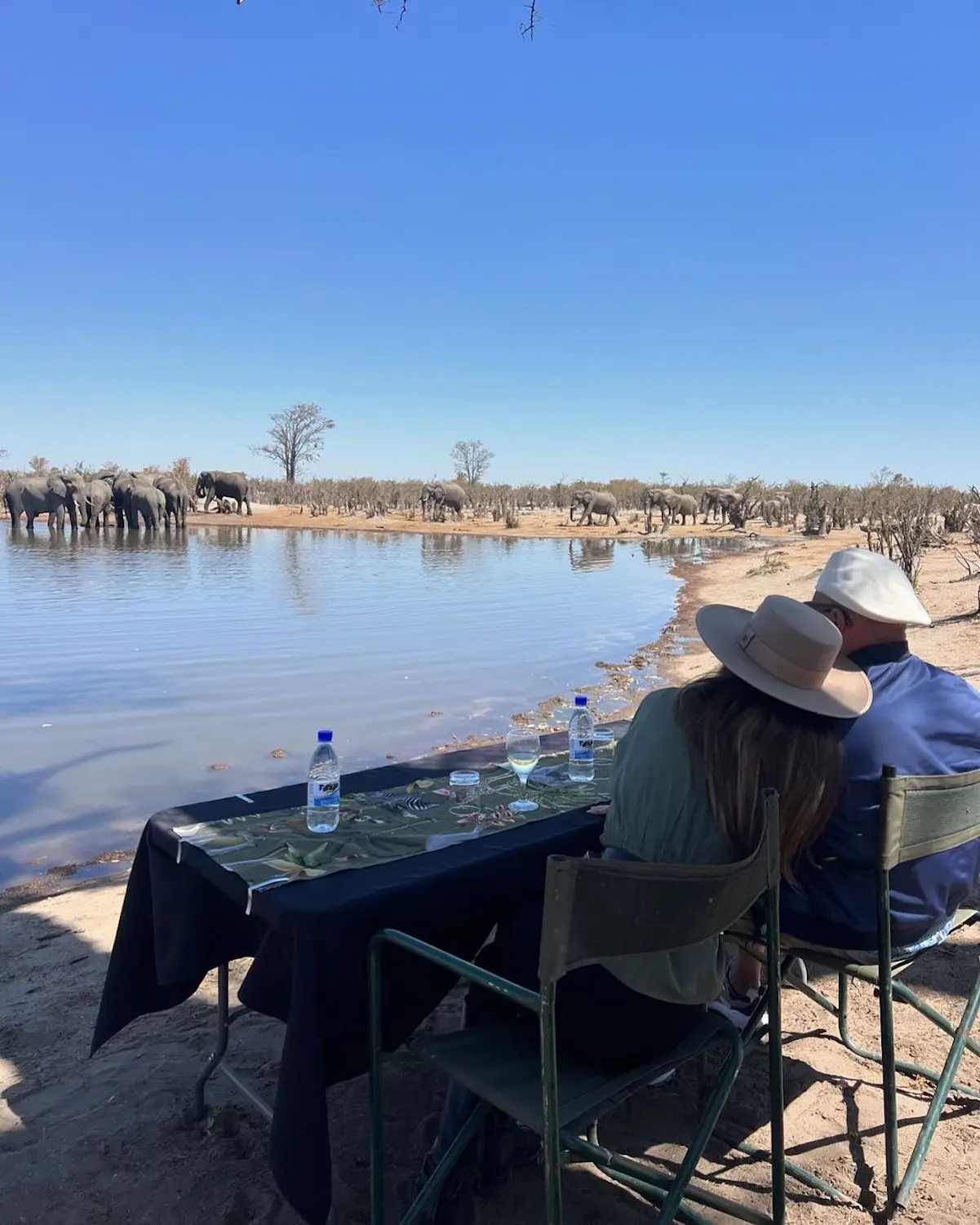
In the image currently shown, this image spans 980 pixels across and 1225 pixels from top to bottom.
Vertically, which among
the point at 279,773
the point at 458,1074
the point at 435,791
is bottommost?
the point at 279,773

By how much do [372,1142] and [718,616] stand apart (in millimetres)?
1368

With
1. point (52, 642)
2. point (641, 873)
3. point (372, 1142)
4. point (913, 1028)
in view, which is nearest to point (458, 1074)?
point (372, 1142)

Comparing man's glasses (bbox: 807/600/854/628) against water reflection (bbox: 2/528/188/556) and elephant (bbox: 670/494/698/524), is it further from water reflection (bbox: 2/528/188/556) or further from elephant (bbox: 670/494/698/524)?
elephant (bbox: 670/494/698/524)

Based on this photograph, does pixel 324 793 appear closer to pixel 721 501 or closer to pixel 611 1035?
pixel 611 1035

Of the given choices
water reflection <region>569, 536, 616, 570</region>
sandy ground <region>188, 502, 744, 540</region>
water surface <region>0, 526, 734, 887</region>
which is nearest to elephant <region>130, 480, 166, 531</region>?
sandy ground <region>188, 502, 744, 540</region>

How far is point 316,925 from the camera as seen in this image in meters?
1.79

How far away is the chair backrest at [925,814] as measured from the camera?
73.4 inches

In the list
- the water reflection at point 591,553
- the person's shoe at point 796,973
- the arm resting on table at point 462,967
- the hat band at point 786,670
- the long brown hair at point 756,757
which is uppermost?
the hat band at point 786,670

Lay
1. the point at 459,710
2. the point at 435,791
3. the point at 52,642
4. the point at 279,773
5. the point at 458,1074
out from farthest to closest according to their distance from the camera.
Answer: the point at 52,642, the point at 459,710, the point at 279,773, the point at 435,791, the point at 458,1074

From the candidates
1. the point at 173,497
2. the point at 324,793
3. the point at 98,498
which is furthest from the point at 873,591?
the point at 98,498

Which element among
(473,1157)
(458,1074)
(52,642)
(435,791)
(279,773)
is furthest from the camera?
(52,642)

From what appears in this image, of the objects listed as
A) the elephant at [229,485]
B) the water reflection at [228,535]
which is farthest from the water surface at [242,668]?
the elephant at [229,485]

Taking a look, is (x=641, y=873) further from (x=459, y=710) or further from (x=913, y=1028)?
(x=459, y=710)

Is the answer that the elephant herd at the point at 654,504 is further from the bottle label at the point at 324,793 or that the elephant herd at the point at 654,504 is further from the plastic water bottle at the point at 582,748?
the bottle label at the point at 324,793
